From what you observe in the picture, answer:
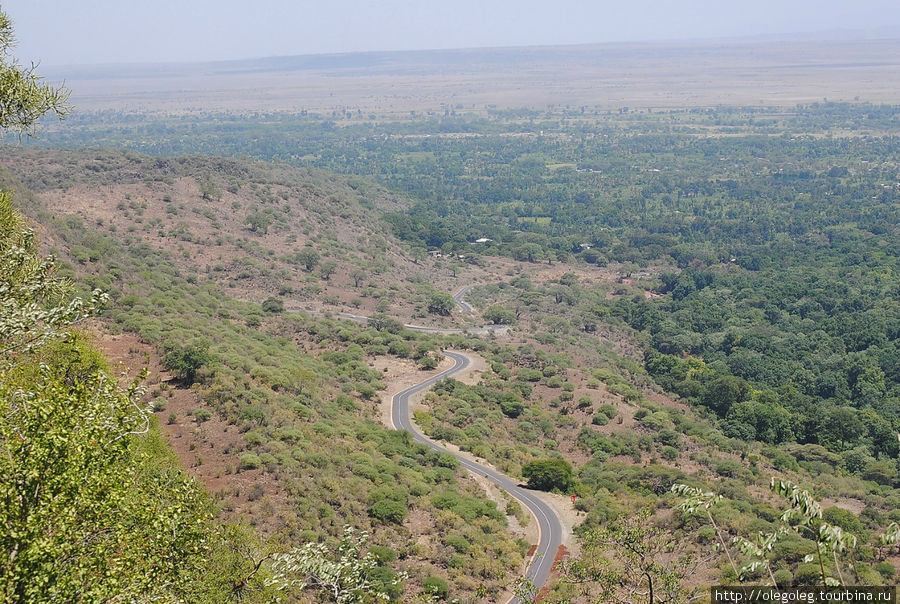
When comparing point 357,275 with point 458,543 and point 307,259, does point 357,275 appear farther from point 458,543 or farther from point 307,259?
point 458,543

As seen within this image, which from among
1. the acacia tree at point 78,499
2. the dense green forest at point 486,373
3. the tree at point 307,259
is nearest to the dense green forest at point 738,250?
the dense green forest at point 486,373

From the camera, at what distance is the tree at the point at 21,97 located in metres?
12.4

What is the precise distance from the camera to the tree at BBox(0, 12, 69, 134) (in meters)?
12.4

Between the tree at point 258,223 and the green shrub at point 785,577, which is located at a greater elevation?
the tree at point 258,223

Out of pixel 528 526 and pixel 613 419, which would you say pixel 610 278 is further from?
pixel 528 526

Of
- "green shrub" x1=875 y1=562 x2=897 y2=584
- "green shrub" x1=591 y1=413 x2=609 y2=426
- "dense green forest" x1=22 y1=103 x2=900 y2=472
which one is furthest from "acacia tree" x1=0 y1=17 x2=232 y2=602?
"dense green forest" x1=22 y1=103 x2=900 y2=472

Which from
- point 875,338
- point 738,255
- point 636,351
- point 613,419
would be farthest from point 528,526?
point 738,255

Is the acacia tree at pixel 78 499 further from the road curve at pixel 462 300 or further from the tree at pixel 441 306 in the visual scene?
the road curve at pixel 462 300

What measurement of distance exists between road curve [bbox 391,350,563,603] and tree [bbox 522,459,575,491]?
102 centimetres

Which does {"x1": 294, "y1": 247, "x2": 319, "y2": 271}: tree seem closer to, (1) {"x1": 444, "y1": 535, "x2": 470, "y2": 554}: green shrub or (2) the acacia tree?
(1) {"x1": 444, "y1": 535, "x2": 470, "y2": 554}: green shrub

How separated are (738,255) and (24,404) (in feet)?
356

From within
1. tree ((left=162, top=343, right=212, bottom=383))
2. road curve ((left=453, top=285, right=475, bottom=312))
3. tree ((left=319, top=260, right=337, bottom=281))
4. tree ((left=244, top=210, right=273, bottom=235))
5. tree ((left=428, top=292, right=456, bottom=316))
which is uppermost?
tree ((left=162, top=343, right=212, bottom=383))

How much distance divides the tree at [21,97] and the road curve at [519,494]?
2093cm

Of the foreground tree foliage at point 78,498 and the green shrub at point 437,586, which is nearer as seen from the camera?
the foreground tree foliage at point 78,498
